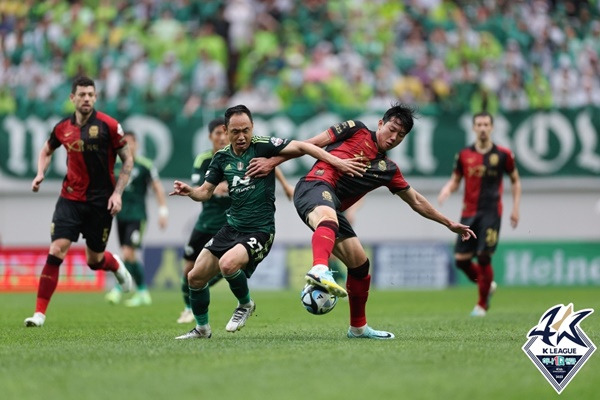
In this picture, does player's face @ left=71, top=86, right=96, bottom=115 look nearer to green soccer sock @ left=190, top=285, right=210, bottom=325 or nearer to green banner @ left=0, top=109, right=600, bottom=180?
green soccer sock @ left=190, top=285, right=210, bottom=325

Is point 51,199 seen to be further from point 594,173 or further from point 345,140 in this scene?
point 345,140

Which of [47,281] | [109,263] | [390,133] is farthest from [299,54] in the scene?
[390,133]

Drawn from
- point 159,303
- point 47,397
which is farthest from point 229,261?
point 159,303

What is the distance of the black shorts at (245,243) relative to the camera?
9625mm

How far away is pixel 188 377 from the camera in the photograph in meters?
6.80

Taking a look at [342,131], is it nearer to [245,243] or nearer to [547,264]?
[245,243]

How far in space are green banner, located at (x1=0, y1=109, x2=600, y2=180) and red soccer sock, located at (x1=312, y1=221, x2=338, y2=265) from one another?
1402 centimetres

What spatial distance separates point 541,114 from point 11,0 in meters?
12.3

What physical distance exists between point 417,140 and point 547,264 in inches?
149

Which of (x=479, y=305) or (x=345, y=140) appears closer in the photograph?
(x=345, y=140)

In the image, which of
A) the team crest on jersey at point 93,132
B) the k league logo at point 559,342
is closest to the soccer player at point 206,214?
the team crest on jersey at point 93,132

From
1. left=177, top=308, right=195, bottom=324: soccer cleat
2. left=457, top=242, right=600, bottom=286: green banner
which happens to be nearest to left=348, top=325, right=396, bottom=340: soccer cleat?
left=177, top=308, right=195, bottom=324: soccer cleat

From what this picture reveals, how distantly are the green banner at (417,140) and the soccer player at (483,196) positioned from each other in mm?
8090

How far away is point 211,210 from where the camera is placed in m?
13.1
